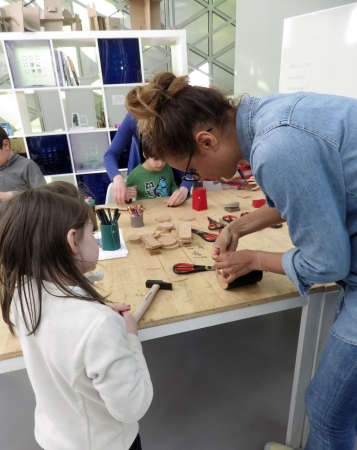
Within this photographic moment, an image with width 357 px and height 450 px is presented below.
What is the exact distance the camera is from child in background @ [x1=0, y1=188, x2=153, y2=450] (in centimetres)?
58

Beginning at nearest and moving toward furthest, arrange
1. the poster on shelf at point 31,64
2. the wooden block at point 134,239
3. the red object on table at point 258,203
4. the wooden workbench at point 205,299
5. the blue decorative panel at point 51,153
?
the wooden workbench at point 205,299
the wooden block at point 134,239
the red object on table at point 258,203
the poster on shelf at point 31,64
the blue decorative panel at point 51,153

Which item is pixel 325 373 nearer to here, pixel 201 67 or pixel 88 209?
pixel 88 209

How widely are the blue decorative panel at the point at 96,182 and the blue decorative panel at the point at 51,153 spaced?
0.55 feet

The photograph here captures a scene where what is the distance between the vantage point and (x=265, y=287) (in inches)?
36.5

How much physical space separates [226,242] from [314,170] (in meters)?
0.51

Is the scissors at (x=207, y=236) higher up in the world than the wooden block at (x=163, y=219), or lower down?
higher up

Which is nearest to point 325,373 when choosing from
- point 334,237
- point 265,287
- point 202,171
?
point 265,287

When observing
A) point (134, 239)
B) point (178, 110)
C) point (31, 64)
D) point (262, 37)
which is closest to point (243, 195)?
point (134, 239)

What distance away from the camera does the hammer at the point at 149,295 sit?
808mm

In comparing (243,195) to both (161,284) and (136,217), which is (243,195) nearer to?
(136,217)

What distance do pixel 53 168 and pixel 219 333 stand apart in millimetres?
2491

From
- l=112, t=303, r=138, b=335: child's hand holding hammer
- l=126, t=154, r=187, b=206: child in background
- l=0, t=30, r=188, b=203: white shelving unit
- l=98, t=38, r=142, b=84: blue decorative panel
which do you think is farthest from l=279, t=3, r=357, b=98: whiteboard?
l=112, t=303, r=138, b=335: child's hand holding hammer

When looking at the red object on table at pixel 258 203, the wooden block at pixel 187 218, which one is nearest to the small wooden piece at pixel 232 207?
the red object on table at pixel 258 203

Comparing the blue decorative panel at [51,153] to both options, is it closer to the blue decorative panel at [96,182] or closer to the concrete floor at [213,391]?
the blue decorative panel at [96,182]
